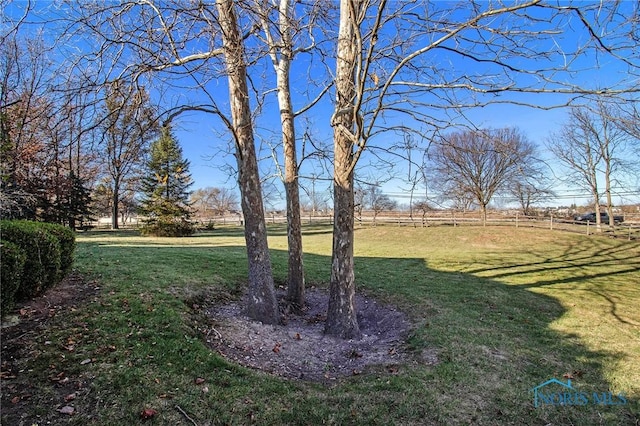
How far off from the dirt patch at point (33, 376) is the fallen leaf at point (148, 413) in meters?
0.51

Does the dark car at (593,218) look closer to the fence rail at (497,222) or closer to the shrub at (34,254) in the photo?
the fence rail at (497,222)

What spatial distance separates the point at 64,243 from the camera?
470 centimetres

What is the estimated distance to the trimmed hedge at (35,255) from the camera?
12.4 feet

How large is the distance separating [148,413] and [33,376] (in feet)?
3.65

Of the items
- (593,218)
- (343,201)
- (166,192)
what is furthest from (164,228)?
(593,218)

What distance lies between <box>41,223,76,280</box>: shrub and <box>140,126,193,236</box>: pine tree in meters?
14.3

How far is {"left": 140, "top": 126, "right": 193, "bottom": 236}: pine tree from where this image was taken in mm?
19109

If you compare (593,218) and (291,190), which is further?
(593,218)

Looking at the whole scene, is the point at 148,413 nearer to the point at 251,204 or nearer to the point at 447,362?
the point at 251,204

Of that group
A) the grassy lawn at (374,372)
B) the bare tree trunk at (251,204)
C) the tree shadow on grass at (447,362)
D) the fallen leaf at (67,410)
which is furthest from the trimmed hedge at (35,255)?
the bare tree trunk at (251,204)

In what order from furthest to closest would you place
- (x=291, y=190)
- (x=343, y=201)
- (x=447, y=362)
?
(x=291, y=190) < (x=343, y=201) < (x=447, y=362)

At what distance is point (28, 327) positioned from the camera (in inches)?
139

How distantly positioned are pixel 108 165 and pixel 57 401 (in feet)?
82.7

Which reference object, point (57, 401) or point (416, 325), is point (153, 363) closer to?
point (57, 401)
